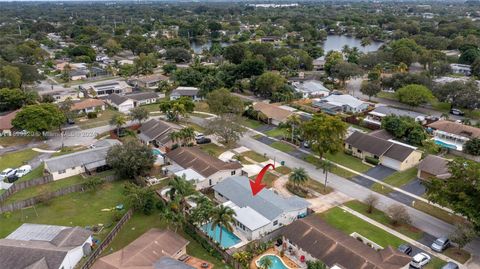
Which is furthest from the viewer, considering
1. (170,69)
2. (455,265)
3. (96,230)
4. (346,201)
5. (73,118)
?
(170,69)

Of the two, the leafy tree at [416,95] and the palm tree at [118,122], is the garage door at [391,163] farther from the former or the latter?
the palm tree at [118,122]

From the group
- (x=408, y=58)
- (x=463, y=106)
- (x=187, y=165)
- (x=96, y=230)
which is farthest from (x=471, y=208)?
(x=408, y=58)

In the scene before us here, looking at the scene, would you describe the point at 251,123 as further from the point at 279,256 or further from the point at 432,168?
the point at 279,256

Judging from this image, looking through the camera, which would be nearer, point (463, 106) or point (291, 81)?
point (463, 106)

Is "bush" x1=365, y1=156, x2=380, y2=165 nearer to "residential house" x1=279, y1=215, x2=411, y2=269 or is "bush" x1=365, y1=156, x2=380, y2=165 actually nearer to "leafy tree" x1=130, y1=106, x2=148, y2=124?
"residential house" x1=279, y1=215, x2=411, y2=269

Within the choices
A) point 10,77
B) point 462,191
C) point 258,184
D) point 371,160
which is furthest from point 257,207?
point 10,77

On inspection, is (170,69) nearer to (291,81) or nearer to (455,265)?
(291,81)

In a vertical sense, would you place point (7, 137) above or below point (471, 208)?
below
